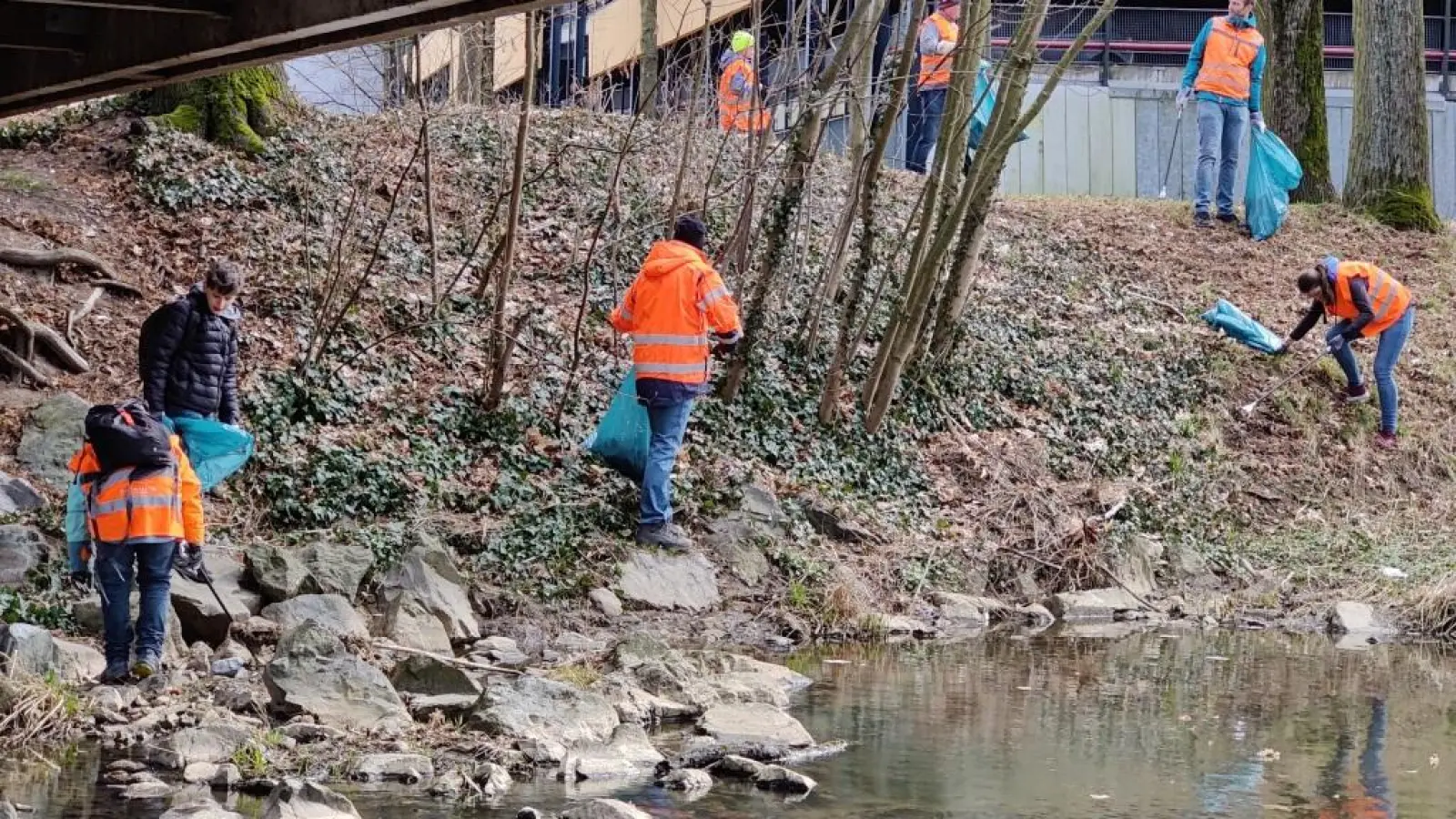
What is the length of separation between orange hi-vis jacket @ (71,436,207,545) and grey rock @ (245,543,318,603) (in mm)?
1331

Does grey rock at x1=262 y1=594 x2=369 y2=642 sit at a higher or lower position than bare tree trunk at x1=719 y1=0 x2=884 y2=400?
lower

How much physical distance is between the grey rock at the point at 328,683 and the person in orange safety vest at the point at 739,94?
238 inches

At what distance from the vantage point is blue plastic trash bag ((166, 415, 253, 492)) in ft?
30.1

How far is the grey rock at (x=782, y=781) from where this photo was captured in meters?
6.30

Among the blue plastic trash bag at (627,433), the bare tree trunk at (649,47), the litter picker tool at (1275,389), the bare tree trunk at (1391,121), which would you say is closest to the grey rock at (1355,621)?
the litter picker tool at (1275,389)

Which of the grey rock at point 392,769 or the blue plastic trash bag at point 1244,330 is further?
the blue plastic trash bag at point 1244,330

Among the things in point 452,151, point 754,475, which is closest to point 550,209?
point 452,151

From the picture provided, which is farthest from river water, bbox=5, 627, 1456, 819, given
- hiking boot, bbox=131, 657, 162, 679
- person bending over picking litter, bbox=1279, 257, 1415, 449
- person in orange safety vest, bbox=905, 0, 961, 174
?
person in orange safety vest, bbox=905, 0, 961, 174

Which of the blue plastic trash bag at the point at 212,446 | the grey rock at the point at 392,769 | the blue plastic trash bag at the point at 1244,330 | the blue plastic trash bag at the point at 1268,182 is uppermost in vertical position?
the blue plastic trash bag at the point at 1268,182

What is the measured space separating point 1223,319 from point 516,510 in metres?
8.31

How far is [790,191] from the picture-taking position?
41.6 ft

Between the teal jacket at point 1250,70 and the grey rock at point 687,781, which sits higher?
the teal jacket at point 1250,70

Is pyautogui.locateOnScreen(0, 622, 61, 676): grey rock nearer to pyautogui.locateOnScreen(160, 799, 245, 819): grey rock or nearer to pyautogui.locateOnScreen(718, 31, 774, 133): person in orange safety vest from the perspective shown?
pyautogui.locateOnScreen(160, 799, 245, 819): grey rock

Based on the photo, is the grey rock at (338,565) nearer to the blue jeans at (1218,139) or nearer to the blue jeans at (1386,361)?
the blue jeans at (1386,361)
